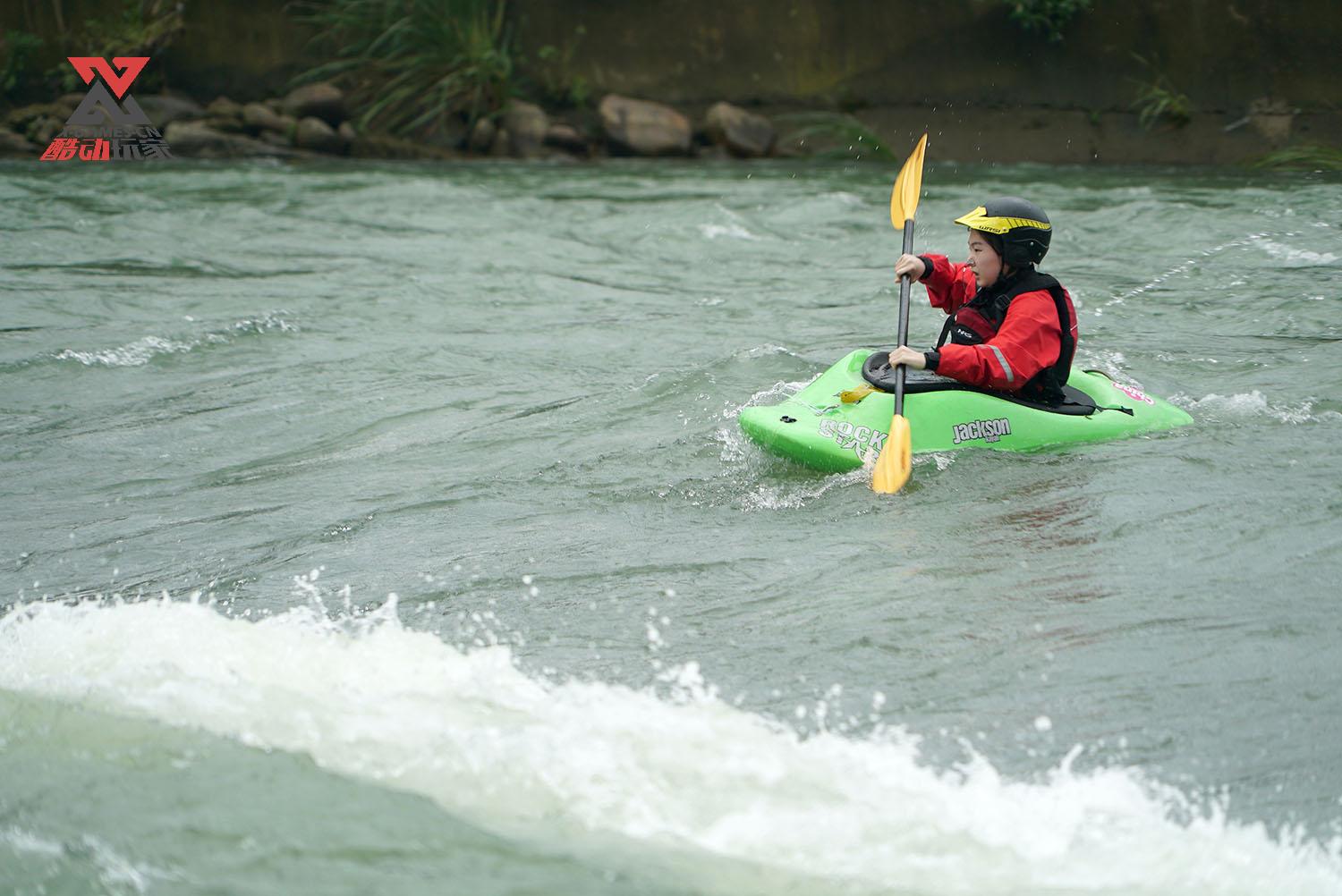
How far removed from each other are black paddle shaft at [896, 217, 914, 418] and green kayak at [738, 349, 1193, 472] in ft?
0.35

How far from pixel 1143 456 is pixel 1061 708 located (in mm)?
1769

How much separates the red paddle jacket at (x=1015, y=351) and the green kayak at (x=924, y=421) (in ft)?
0.30

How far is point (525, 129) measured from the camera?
1256cm

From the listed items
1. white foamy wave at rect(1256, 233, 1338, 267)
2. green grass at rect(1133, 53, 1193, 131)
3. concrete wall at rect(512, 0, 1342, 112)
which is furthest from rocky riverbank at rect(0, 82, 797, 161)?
white foamy wave at rect(1256, 233, 1338, 267)

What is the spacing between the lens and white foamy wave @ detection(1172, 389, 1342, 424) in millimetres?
4988

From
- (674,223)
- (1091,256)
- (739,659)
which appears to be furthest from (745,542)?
(674,223)

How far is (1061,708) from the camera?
3.00 m

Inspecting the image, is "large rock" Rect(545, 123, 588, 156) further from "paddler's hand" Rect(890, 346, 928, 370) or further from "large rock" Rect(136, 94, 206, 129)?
"paddler's hand" Rect(890, 346, 928, 370)

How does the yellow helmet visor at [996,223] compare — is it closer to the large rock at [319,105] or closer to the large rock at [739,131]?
the large rock at [739,131]

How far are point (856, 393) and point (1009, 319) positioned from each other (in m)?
0.54

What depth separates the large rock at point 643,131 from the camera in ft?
40.9

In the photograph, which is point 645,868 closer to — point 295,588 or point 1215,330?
point 295,588

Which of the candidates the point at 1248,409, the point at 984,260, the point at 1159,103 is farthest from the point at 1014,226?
the point at 1159,103

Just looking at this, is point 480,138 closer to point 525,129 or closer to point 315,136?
point 525,129
